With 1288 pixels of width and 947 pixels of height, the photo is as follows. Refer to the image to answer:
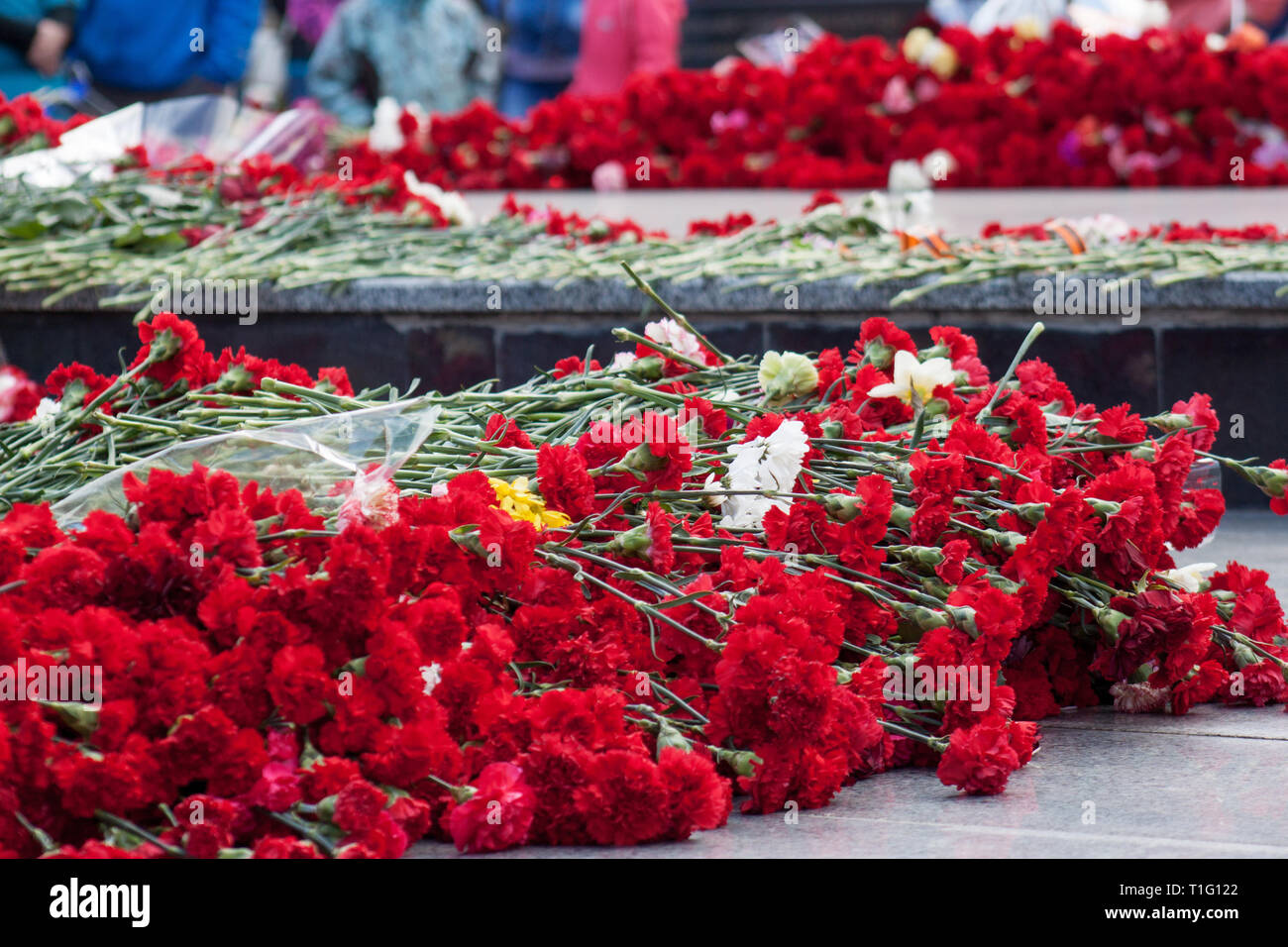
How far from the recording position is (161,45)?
7969 mm

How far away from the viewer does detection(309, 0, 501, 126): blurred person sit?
966 centimetres

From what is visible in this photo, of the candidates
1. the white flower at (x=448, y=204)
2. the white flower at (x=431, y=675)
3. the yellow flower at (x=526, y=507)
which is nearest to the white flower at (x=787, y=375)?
the yellow flower at (x=526, y=507)

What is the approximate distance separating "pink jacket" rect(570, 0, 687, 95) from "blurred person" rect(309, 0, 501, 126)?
70cm

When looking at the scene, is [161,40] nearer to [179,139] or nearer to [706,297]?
[179,139]

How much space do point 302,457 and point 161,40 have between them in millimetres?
6238

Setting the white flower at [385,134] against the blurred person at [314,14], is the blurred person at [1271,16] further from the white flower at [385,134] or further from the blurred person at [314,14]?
the blurred person at [314,14]

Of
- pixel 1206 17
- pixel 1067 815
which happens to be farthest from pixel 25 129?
pixel 1206 17

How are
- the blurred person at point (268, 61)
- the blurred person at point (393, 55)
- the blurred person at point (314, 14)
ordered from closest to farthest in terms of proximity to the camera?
the blurred person at point (393, 55)
the blurred person at point (314, 14)
the blurred person at point (268, 61)

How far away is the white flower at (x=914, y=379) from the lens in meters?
2.66

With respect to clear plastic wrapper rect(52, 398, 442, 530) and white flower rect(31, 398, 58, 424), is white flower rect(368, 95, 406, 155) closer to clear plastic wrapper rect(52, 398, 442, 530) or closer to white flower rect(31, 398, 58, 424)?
white flower rect(31, 398, 58, 424)

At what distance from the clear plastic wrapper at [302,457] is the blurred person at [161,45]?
19.1 ft
